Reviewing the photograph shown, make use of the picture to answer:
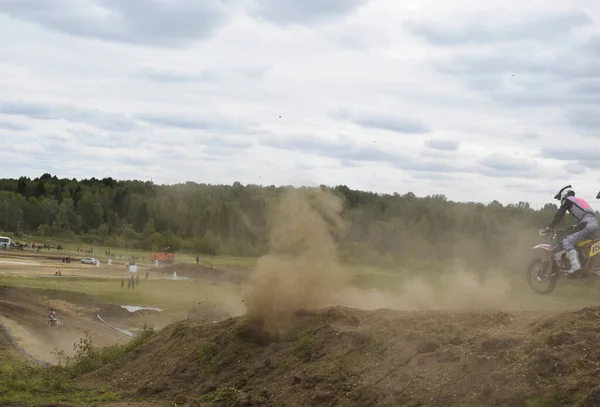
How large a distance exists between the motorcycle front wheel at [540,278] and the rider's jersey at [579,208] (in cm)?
159

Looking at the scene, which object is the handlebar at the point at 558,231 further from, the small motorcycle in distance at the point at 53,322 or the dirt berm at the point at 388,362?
the small motorcycle in distance at the point at 53,322

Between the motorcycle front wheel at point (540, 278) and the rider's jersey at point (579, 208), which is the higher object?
the rider's jersey at point (579, 208)

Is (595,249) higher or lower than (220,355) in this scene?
higher

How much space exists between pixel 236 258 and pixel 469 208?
40129 mm

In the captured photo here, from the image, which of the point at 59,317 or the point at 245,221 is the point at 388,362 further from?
the point at 245,221

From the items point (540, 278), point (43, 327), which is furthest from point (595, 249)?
point (43, 327)

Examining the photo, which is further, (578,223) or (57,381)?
(57,381)

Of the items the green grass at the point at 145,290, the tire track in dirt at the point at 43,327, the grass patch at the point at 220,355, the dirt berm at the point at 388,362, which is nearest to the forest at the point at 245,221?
the grass patch at the point at 220,355

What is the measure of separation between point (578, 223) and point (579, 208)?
40cm

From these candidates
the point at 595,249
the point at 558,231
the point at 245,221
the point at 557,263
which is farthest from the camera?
the point at 245,221

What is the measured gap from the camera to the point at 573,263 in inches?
589

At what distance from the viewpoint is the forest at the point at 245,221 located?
4466cm

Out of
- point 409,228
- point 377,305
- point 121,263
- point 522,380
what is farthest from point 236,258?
point 522,380

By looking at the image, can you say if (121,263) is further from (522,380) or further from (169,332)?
(522,380)
